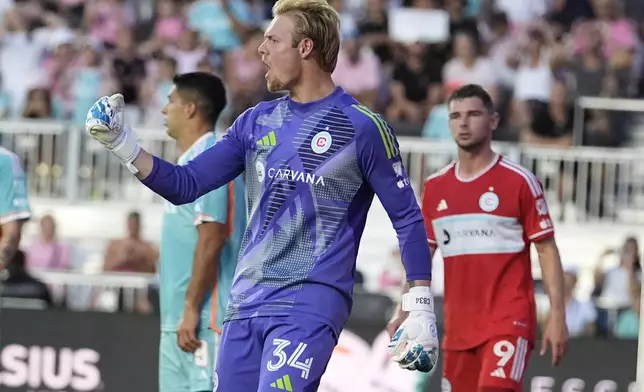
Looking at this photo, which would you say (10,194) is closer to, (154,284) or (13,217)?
(13,217)

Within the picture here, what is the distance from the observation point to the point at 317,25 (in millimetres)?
6207

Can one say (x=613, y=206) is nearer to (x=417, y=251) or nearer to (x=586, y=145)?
(x=586, y=145)

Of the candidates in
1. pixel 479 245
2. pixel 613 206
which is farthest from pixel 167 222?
pixel 613 206

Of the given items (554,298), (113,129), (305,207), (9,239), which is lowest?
(554,298)

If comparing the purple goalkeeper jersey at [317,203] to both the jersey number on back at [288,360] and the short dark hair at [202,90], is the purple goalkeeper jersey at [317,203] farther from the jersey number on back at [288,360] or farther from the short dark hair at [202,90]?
the short dark hair at [202,90]

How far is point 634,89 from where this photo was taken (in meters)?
18.6

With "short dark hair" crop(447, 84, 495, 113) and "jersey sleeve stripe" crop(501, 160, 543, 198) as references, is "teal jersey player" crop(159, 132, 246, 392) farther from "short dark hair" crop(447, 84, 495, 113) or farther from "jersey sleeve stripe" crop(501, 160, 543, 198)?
"jersey sleeve stripe" crop(501, 160, 543, 198)

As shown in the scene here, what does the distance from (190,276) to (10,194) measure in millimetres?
1331

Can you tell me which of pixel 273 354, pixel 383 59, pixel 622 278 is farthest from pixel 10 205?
pixel 383 59

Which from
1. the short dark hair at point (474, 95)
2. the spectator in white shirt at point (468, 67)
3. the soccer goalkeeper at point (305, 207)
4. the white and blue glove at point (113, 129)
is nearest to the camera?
the white and blue glove at point (113, 129)

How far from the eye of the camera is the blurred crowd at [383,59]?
17.9 m

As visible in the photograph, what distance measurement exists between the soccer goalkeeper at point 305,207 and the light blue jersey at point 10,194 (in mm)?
2662

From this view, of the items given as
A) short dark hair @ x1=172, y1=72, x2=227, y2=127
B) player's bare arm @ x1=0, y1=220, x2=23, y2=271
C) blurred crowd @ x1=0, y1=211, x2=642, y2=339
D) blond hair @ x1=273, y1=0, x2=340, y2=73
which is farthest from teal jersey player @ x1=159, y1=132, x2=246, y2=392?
blurred crowd @ x1=0, y1=211, x2=642, y2=339

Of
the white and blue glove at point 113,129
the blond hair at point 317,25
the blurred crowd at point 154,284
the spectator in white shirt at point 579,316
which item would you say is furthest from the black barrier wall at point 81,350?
the white and blue glove at point 113,129
